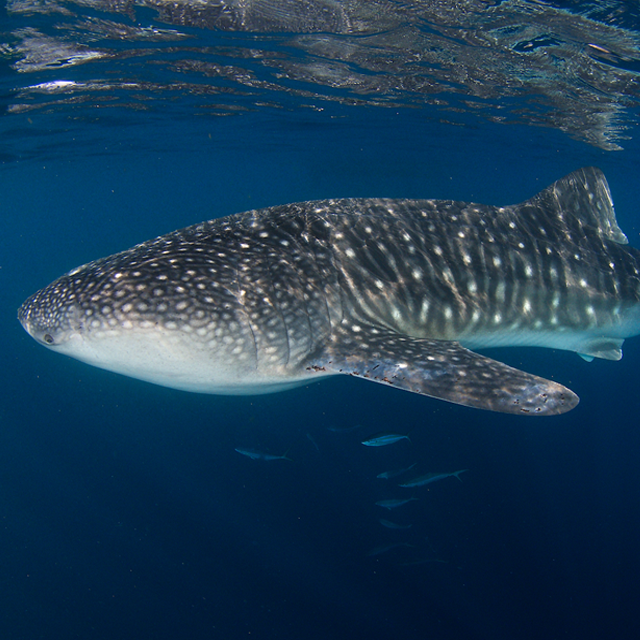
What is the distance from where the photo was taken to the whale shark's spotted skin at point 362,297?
358 centimetres

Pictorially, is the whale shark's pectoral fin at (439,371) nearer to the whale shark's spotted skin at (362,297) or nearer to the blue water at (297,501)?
the whale shark's spotted skin at (362,297)

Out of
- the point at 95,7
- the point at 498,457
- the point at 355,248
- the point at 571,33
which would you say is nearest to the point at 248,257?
the point at 355,248

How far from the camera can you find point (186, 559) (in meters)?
11.1

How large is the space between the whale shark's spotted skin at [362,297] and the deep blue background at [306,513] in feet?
18.4

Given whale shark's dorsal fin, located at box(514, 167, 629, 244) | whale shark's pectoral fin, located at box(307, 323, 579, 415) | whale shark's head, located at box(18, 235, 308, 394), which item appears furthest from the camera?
whale shark's dorsal fin, located at box(514, 167, 629, 244)

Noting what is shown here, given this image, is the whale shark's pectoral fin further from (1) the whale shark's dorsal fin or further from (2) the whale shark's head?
(1) the whale shark's dorsal fin

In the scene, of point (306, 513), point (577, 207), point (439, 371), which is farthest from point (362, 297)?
point (306, 513)

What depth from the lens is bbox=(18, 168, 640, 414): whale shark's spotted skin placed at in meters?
3.58

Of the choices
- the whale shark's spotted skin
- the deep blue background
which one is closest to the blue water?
the deep blue background

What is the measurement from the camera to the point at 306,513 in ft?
38.2

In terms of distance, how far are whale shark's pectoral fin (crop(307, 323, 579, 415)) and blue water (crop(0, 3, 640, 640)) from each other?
6738 mm

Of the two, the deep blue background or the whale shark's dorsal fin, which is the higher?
the whale shark's dorsal fin

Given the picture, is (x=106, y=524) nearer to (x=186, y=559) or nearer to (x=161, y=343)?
(x=186, y=559)

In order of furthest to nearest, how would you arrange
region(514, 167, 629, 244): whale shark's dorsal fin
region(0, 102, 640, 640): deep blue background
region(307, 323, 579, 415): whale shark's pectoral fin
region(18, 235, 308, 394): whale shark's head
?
region(0, 102, 640, 640): deep blue background < region(514, 167, 629, 244): whale shark's dorsal fin < region(18, 235, 308, 394): whale shark's head < region(307, 323, 579, 415): whale shark's pectoral fin
